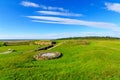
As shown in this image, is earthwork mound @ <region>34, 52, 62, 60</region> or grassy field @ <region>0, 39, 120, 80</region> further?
earthwork mound @ <region>34, 52, 62, 60</region>

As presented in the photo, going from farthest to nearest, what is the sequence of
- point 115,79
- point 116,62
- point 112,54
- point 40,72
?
1. point 112,54
2. point 116,62
3. point 40,72
4. point 115,79

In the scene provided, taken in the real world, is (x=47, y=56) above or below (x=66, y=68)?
above

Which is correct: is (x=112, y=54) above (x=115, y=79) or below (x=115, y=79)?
above

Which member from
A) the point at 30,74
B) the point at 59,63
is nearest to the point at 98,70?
the point at 59,63

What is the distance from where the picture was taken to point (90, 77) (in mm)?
23125

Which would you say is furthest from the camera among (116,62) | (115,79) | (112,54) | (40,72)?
(112,54)

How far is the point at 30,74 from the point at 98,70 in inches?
364

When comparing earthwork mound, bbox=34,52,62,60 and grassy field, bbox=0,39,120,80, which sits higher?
earthwork mound, bbox=34,52,62,60

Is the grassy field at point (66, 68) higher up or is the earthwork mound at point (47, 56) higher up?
the earthwork mound at point (47, 56)

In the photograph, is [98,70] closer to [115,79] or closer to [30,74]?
[115,79]

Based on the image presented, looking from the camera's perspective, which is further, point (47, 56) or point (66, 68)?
point (47, 56)

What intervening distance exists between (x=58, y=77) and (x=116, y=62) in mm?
10809

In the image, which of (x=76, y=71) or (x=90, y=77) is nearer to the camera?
(x=90, y=77)

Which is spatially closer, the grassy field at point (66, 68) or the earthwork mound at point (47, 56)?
the grassy field at point (66, 68)
